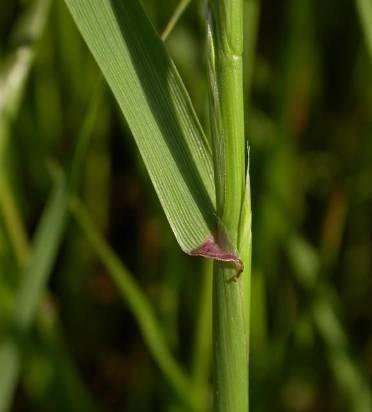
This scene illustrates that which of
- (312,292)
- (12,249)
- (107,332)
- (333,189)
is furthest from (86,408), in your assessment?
(333,189)

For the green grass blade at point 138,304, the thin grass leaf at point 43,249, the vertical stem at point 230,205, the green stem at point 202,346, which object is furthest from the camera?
the green stem at point 202,346

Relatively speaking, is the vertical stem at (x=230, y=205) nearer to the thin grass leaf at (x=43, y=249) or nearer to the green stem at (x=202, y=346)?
the thin grass leaf at (x=43, y=249)

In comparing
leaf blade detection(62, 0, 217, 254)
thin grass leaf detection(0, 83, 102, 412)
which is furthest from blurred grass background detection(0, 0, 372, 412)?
leaf blade detection(62, 0, 217, 254)

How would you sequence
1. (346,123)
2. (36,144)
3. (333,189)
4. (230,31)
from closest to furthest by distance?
(230,31), (36,144), (333,189), (346,123)

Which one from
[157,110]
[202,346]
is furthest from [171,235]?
[157,110]

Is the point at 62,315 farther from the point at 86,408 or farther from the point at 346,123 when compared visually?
the point at 346,123

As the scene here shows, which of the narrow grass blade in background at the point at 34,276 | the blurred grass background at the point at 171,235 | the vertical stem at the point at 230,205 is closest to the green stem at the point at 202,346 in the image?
the blurred grass background at the point at 171,235

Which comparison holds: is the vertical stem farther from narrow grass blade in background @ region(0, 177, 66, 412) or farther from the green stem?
the green stem

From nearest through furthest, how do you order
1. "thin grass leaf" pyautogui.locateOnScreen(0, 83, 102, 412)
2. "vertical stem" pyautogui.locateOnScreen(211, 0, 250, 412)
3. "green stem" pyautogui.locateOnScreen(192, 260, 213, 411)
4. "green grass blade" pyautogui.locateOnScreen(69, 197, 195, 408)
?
1. "vertical stem" pyautogui.locateOnScreen(211, 0, 250, 412)
2. "thin grass leaf" pyautogui.locateOnScreen(0, 83, 102, 412)
3. "green grass blade" pyautogui.locateOnScreen(69, 197, 195, 408)
4. "green stem" pyautogui.locateOnScreen(192, 260, 213, 411)
